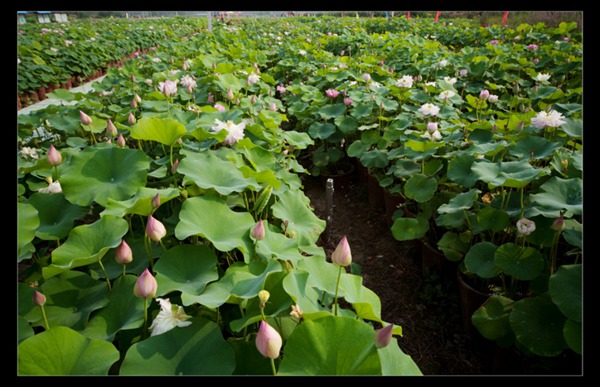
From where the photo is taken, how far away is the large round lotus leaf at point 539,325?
123 cm

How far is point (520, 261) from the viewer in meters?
1.45

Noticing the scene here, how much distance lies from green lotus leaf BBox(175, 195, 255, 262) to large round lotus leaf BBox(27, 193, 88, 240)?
1.36 feet

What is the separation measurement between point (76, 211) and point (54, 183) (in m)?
0.18

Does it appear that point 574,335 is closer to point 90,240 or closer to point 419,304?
point 419,304

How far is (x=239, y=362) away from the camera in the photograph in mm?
887

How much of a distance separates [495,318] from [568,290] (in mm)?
362

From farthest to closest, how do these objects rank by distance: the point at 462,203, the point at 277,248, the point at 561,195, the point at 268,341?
the point at 462,203 < the point at 561,195 < the point at 277,248 < the point at 268,341

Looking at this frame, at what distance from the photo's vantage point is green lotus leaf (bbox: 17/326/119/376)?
0.81m

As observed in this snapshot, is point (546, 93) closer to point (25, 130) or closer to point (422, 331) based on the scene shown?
point (422, 331)

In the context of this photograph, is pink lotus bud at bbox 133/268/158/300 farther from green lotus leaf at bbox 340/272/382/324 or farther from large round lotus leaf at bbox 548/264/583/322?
large round lotus leaf at bbox 548/264/583/322

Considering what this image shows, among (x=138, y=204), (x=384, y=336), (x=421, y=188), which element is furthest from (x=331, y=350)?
(x=421, y=188)

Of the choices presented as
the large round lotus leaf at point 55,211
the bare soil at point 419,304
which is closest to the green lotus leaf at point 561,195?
the bare soil at point 419,304

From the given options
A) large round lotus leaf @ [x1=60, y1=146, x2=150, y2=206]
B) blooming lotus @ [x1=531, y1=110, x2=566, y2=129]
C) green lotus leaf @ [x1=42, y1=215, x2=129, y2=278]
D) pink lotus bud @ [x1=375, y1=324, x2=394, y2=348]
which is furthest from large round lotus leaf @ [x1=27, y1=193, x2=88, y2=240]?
blooming lotus @ [x1=531, y1=110, x2=566, y2=129]

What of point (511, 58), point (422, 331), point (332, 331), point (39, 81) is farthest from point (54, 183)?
point (39, 81)
